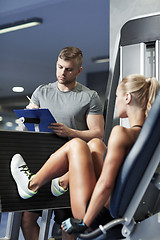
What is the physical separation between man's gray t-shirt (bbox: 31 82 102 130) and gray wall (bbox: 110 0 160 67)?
1.70ft

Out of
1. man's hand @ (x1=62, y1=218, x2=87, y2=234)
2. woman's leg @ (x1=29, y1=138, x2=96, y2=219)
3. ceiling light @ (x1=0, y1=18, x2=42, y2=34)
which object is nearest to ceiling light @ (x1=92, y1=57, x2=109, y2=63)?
ceiling light @ (x1=0, y1=18, x2=42, y2=34)

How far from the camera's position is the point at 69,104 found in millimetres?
2498

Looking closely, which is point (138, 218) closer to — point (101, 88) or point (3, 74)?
point (101, 88)

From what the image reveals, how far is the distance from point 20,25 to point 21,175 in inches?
125

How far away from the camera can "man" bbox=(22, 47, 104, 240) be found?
96.0 inches

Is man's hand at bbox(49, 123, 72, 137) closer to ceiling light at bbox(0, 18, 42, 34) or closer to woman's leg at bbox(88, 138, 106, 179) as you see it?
woman's leg at bbox(88, 138, 106, 179)

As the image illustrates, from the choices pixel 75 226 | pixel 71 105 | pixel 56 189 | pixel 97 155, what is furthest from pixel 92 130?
pixel 75 226

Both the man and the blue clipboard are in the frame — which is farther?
the man

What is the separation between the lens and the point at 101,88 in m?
4.37

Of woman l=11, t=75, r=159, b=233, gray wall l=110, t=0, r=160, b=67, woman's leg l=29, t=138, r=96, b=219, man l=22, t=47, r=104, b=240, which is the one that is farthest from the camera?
gray wall l=110, t=0, r=160, b=67

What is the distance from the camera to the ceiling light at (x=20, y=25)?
181 inches

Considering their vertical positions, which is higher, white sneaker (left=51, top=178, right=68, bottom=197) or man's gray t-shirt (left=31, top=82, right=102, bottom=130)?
man's gray t-shirt (left=31, top=82, right=102, bottom=130)

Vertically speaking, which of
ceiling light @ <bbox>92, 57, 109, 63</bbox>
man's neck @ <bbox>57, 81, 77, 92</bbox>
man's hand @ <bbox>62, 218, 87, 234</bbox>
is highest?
ceiling light @ <bbox>92, 57, 109, 63</bbox>

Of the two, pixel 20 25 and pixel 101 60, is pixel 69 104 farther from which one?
pixel 20 25
